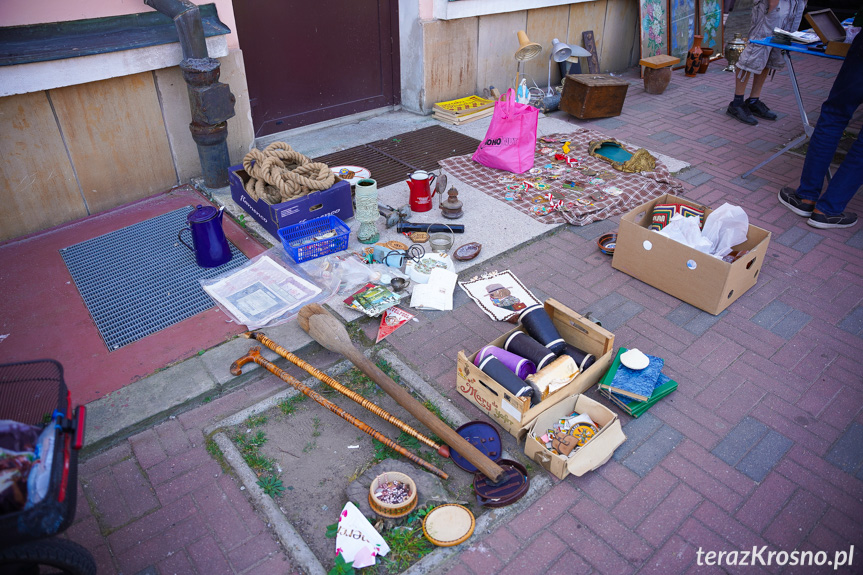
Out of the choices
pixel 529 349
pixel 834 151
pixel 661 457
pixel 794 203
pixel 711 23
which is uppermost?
pixel 711 23

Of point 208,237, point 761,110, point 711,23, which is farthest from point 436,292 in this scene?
point 711,23

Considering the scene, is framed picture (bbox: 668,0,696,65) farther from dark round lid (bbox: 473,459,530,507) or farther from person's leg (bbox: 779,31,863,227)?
dark round lid (bbox: 473,459,530,507)

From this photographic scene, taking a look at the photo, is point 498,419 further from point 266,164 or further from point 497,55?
point 497,55

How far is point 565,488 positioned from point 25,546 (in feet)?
7.14

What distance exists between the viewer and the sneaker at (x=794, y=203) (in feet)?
16.2

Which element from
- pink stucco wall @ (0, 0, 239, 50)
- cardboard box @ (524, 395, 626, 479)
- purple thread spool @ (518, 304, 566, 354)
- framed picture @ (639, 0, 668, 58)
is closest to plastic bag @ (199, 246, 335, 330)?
purple thread spool @ (518, 304, 566, 354)

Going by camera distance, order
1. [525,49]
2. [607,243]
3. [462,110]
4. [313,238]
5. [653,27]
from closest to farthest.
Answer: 1. [313,238]
2. [607,243]
3. [525,49]
4. [462,110]
5. [653,27]

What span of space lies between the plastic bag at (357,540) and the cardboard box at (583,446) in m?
0.85

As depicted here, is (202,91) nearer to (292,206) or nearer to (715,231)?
(292,206)

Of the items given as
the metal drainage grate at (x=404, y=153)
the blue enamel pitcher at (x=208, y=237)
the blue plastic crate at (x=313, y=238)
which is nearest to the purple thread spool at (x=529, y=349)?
the blue plastic crate at (x=313, y=238)

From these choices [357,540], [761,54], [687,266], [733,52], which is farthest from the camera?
[733,52]

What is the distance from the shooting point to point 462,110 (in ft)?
22.3

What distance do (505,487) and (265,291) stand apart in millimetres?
2181

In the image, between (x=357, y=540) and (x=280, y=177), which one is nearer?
(x=357, y=540)
